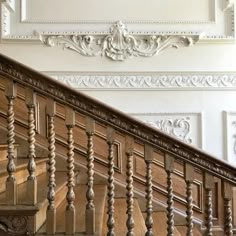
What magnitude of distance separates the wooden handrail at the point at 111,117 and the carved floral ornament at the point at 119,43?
1342 mm

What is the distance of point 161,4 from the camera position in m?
3.56

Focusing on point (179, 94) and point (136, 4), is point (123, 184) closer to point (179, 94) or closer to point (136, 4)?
point (179, 94)

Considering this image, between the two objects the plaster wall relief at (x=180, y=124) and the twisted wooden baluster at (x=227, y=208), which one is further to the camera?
the plaster wall relief at (x=180, y=124)

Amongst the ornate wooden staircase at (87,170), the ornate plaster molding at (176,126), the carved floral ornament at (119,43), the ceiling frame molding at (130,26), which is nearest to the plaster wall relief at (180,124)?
the ornate plaster molding at (176,126)

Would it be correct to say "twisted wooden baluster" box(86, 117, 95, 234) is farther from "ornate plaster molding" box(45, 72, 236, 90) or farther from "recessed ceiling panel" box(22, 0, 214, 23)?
"recessed ceiling panel" box(22, 0, 214, 23)

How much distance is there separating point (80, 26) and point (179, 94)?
0.95m

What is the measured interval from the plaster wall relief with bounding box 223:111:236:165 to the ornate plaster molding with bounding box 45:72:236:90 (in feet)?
0.73

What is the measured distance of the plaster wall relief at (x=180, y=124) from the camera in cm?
352

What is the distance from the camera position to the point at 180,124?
3518mm

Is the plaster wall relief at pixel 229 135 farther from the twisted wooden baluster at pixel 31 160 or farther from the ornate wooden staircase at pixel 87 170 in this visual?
the twisted wooden baluster at pixel 31 160

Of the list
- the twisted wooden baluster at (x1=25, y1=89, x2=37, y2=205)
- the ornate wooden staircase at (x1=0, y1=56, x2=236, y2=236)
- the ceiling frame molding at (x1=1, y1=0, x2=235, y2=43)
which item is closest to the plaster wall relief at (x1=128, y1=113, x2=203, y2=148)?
the ceiling frame molding at (x1=1, y1=0, x2=235, y2=43)

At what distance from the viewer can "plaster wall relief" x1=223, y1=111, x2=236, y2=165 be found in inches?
139

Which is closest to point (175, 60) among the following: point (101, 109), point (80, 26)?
point (80, 26)

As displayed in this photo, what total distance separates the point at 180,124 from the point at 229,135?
1.31ft
